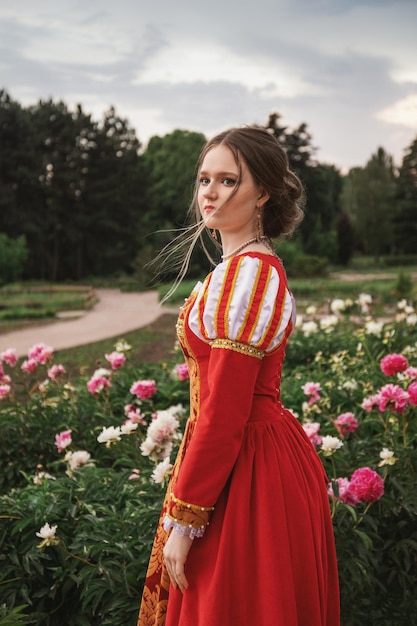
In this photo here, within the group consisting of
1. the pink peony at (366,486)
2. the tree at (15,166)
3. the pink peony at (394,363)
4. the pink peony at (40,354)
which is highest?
the tree at (15,166)

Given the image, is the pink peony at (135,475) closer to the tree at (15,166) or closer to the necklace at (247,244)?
the necklace at (247,244)

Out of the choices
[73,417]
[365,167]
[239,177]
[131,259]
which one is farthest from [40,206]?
[239,177]

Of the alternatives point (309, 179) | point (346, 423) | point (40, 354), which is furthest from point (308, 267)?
point (346, 423)

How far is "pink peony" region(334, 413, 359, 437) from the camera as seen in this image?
257cm

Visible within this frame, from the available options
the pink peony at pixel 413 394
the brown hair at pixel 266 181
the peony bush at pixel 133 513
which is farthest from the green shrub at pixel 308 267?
the brown hair at pixel 266 181

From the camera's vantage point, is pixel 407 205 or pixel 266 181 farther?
pixel 407 205

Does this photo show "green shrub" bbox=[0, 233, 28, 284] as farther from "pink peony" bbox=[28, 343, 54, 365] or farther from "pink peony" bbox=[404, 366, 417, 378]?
"pink peony" bbox=[404, 366, 417, 378]

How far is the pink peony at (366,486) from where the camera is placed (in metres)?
2.02

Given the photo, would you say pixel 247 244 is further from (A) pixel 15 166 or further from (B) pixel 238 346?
(A) pixel 15 166

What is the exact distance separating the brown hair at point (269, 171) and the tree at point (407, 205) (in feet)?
115

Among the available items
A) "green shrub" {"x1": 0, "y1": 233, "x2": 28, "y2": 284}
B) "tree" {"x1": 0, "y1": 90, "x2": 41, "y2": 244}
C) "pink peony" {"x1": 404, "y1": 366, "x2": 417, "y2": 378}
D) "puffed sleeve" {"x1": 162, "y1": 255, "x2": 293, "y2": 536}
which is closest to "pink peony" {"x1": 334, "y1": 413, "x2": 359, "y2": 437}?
"pink peony" {"x1": 404, "y1": 366, "x2": 417, "y2": 378}

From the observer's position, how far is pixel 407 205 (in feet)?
113

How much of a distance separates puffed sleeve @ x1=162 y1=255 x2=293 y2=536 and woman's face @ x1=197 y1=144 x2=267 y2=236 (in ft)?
0.46

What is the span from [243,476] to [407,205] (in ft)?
116
